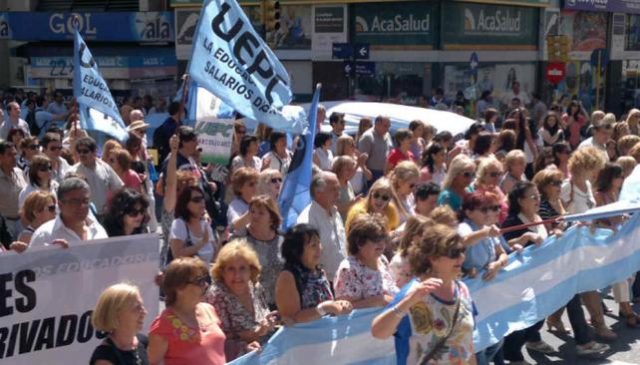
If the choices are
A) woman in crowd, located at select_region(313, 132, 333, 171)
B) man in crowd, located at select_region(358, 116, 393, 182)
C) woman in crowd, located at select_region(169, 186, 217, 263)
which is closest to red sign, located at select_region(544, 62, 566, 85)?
man in crowd, located at select_region(358, 116, 393, 182)

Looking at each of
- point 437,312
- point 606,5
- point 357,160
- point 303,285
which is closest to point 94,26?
point 606,5

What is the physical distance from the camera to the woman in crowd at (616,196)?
28.2ft

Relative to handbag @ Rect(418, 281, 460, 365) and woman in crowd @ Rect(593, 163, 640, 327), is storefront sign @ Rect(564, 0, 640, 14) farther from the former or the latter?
handbag @ Rect(418, 281, 460, 365)

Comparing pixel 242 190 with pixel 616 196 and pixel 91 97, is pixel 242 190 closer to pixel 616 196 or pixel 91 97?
pixel 616 196

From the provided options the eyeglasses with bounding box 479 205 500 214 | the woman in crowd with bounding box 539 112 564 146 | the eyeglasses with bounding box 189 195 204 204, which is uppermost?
the eyeglasses with bounding box 189 195 204 204

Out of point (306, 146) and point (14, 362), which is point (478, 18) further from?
point (14, 362)

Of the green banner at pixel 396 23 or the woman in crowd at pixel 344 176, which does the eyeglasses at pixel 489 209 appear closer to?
the woman in crowd at pixel 344 176

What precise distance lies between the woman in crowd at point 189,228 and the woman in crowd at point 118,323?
7.01 ft

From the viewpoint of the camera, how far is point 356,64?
23.1m

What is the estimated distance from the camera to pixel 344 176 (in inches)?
339

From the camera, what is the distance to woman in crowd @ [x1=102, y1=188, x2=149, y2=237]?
6430 millimetres

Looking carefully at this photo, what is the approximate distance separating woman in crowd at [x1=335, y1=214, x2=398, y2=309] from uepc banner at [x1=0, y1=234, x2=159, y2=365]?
121 cm

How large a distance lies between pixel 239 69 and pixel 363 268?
11.1 feet

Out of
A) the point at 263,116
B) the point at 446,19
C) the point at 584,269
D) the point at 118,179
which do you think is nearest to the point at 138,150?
the point at 118,179
